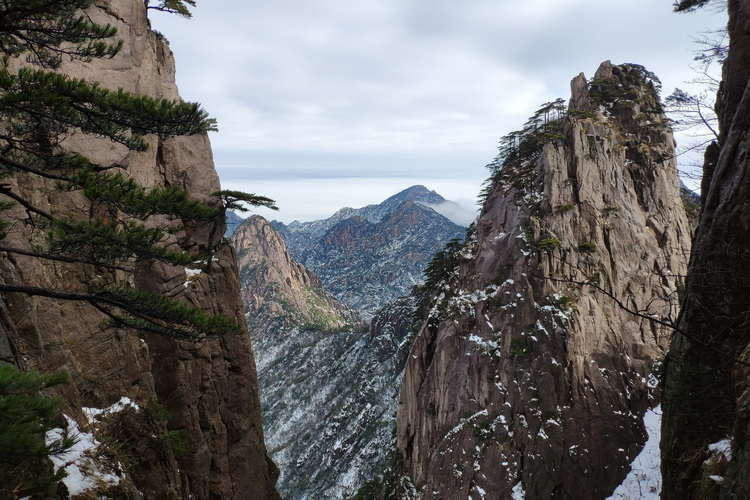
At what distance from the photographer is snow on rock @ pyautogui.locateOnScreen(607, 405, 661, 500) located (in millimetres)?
25078

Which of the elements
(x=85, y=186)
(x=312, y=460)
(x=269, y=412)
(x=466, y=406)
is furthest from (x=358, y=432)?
(x=85, y=186)

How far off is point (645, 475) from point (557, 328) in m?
10.7

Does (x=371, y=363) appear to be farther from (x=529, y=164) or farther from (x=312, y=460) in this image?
(x=529, y=164)

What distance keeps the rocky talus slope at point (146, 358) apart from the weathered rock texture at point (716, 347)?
14.1 meters

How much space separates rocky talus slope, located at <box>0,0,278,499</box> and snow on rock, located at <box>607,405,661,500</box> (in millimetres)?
22933

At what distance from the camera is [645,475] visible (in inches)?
1021

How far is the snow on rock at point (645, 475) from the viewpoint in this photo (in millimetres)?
25078

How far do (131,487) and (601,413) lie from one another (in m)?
30.0

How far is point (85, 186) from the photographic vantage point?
6.54 meters

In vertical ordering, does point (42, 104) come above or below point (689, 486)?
above

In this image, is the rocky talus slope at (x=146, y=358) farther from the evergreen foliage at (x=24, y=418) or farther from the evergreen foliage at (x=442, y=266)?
the evergreen foliage at (x=442, y=266)

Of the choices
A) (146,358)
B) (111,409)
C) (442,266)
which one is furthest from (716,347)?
(442,266)

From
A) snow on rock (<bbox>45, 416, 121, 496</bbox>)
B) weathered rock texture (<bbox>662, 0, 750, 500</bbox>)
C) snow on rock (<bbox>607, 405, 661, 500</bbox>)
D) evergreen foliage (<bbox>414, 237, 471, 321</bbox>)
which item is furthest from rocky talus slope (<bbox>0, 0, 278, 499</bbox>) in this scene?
evergreen foliage (<bbox>414, 237, 471, 321</bbox>)

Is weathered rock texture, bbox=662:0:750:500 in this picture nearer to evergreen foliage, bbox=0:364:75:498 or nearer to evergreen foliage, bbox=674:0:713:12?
evergreen foliage, bbox=674:0:713:12
